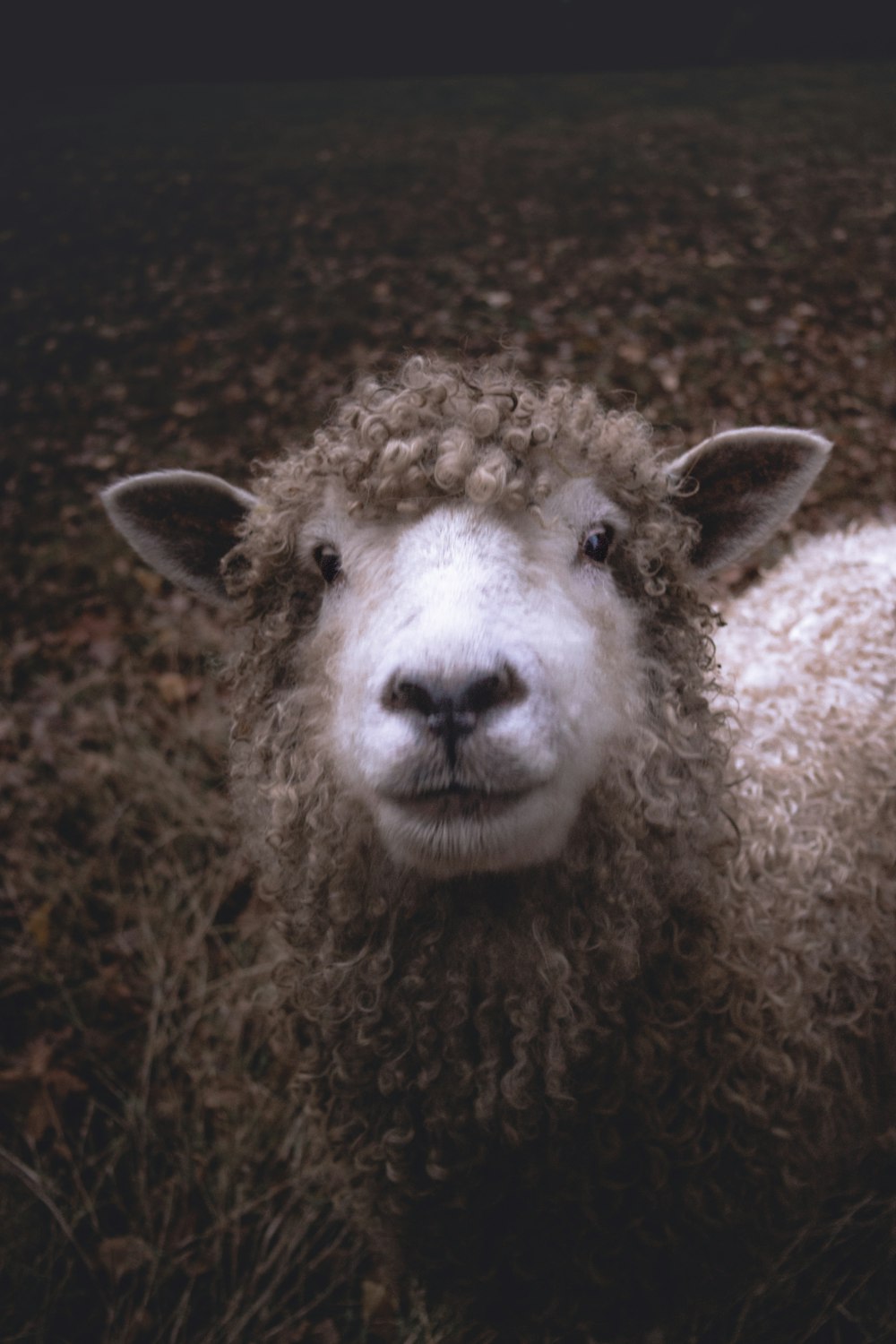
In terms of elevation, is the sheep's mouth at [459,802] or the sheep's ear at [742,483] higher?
the sheep's ear at [742,483]

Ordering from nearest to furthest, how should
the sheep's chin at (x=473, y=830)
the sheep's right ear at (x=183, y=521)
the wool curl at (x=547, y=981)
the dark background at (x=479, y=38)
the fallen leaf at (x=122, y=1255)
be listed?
the sheep's chin at (x=473, y=830), the wool curl at (x=547, y=981), the sheep's right ear at (x=183, y=521), the fallen leaf at (x=122, y=1255), the dark background at (x=479, y=38)

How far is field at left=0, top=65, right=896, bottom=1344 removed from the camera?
269 cm

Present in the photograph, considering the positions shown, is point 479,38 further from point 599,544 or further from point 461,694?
point 461,694

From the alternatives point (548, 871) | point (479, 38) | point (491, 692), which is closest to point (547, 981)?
point (548, 871)

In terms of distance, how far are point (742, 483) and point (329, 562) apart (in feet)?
3.03

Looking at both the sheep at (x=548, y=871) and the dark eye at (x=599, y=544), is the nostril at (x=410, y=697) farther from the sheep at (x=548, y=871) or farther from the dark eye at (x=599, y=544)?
the dark eye at (x=599, y=544)

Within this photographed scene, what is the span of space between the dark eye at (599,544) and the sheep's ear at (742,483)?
0.79ft

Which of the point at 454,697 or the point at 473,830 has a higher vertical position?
the point at 454,697

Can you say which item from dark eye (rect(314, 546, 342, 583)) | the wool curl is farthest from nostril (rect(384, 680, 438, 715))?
dark eye (rect(314, 546, 342, 583))

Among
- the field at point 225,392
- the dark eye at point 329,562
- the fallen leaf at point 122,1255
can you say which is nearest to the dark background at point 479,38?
the field at point 225,392

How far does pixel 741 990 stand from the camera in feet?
5.89

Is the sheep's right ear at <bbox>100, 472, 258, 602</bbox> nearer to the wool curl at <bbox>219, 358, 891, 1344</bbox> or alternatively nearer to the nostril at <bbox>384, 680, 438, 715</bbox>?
the wool curl at <bbox>219, 358, 891, 1344</bbox>

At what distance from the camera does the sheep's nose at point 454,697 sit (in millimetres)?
1251

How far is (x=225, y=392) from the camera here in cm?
681
